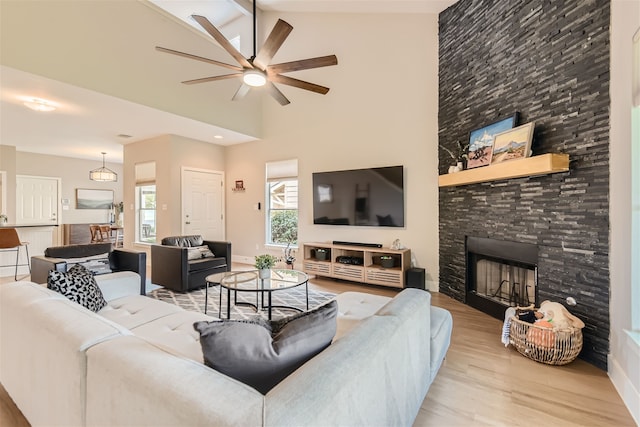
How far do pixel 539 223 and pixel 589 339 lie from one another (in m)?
0.98

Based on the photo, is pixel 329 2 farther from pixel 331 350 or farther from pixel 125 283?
pixel 331 350

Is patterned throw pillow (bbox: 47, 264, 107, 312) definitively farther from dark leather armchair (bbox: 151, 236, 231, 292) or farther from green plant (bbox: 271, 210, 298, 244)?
green plant (bbox: 271, 210, 298, 244)

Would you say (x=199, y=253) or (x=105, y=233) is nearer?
(x=199, y=253)

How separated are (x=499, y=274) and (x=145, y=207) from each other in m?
6.36

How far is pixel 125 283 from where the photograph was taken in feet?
8.68

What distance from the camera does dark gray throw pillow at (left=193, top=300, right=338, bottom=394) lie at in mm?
946

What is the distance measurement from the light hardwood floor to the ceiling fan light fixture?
9.81 feet

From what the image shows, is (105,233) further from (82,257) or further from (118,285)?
(118,285)

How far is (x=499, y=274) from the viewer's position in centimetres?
329

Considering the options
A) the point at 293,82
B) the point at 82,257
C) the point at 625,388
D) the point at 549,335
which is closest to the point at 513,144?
the point at 549,335

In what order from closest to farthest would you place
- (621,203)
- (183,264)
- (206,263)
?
(621,203)
(183,264)
(206,263)

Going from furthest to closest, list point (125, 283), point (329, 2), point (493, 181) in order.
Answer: point (329, 2) → point (493, 181) → point (125, 283)

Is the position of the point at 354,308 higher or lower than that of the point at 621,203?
lower

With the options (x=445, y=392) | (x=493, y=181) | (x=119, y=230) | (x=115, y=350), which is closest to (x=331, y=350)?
(x=115, y=350)
